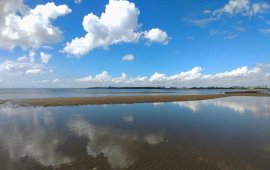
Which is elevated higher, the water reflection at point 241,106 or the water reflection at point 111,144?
the water reflection at point 241,106

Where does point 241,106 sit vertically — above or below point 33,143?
above

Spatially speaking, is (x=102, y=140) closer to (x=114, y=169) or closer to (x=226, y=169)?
(x=114, y=169)

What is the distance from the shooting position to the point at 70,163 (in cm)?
963

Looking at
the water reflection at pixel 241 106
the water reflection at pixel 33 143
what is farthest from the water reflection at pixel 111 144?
the water reflection at pixel 241 106

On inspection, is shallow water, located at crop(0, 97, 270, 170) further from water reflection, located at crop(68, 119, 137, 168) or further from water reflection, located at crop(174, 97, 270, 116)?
water reflection, located at crop(174, 97, 270, 116)

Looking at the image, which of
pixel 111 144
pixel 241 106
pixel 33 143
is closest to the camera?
pixel 111 144

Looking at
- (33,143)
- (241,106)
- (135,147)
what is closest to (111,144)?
(135,147)

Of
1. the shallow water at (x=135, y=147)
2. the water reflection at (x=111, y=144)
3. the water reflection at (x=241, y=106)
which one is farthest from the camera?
the water reflection at (x=241, y=106)

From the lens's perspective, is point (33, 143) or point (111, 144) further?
point (33, 143)

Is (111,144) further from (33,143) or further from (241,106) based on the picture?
(241,106)

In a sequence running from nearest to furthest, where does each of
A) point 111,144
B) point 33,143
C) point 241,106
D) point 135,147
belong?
point 135,147 < point 111,144 < point 33,143 < point 241,106

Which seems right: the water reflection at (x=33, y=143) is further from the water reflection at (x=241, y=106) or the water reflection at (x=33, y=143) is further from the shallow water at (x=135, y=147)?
the water reflection at (x=241, y=106)

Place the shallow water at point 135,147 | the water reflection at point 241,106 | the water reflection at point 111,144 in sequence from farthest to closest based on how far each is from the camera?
1. the water reflection at point 241,106
2. the water reflection at point 111,144
3. the shallow water at point 135,147

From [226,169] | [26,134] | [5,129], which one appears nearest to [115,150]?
[226,169]
